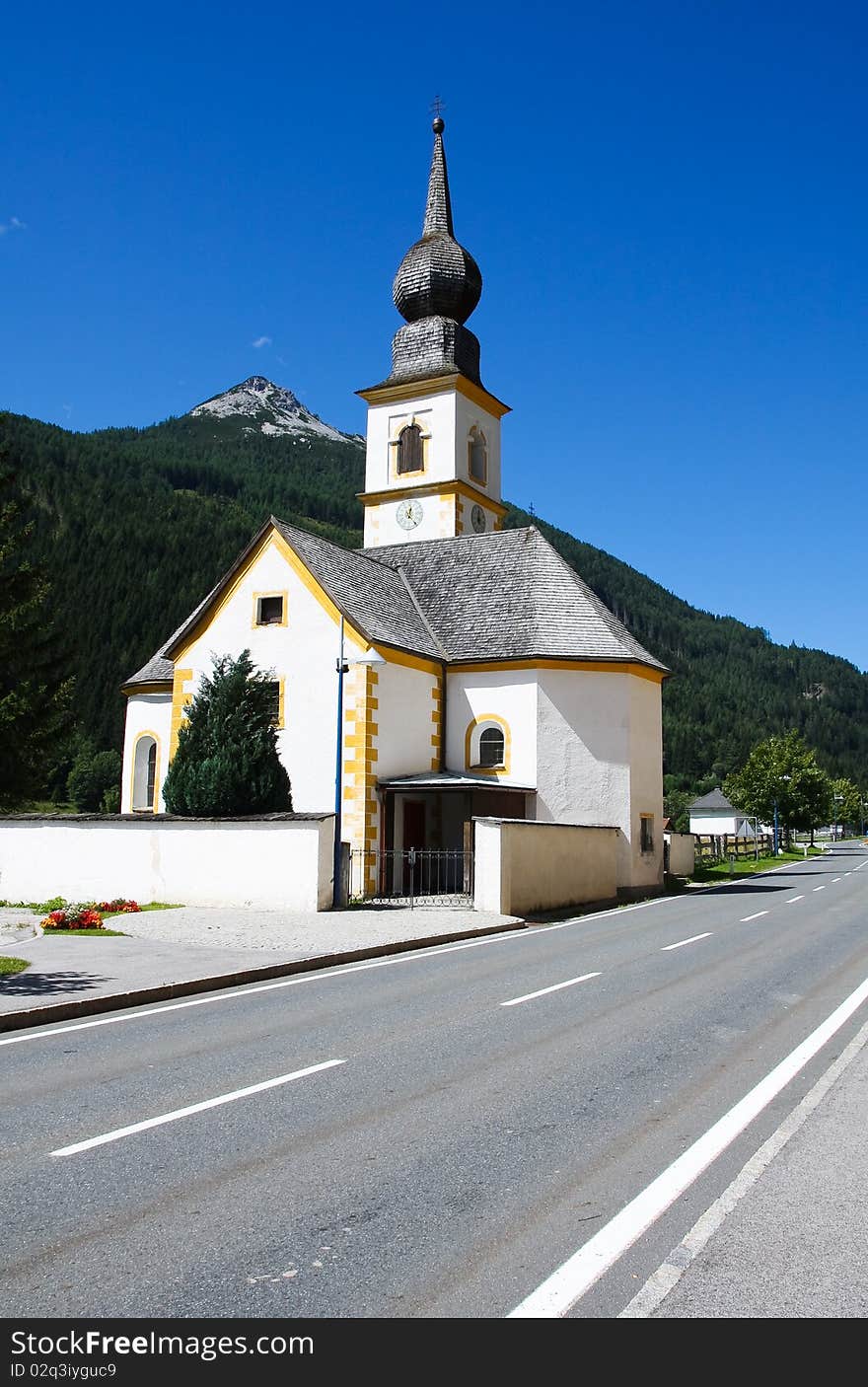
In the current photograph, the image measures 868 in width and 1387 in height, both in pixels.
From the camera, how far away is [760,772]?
80250mm

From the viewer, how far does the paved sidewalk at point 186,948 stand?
1184cm

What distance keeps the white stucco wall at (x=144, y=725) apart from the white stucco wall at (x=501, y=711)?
9411 millimetres

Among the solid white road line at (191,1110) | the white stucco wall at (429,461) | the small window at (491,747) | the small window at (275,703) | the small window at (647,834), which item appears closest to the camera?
the solid white road line at (191,1110)

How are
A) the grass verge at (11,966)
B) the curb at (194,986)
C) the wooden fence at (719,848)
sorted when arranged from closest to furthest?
the curb at (194,986) < the grass verge at (11,966) < the wooden fence at (719,848)

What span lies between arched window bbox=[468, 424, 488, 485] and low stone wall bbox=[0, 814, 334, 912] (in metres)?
22.9

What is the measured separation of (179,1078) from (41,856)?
18.8 m

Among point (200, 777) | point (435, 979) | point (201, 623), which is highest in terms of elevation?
point (201, 623)

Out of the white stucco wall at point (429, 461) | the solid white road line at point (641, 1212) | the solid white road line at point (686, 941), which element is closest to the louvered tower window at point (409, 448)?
the white stucco wall at point (429, 461)

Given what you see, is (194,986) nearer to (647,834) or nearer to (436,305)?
(647,834)

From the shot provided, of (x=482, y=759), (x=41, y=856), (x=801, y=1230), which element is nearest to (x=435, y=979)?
(x=801, y=1230)

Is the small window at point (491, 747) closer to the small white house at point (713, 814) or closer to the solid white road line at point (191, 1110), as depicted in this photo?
the solid white road line at point (191, 1110)

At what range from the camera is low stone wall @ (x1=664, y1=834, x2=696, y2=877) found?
41531 millimetres

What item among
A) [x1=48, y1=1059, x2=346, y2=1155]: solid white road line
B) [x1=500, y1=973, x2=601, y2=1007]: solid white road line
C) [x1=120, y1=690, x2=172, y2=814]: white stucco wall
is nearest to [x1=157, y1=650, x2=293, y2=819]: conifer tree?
[x1=120, y1=690, x2=172, y2=814]: white stucco wall

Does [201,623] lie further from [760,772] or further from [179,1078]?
[760,772]
